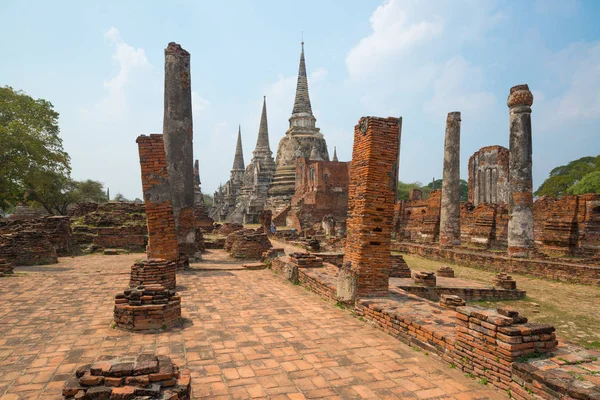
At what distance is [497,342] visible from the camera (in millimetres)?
3385

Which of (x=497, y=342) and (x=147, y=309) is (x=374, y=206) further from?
(x=147, y=309)

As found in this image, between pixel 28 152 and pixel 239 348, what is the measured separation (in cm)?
1791

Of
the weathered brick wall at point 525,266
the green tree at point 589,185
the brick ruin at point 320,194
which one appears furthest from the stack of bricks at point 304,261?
the green tree at point 589,185

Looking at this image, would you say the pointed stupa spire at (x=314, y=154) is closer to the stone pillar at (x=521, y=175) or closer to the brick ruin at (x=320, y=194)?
the brick ruin at (x=320, y=194)

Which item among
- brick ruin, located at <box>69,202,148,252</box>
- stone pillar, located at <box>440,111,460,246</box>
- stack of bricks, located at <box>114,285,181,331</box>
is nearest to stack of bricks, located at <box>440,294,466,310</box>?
stack of bricks, located at <box>114,285,181,331</box>

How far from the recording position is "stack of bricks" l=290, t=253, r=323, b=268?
8.18 m

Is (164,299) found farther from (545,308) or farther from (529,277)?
(529,277)

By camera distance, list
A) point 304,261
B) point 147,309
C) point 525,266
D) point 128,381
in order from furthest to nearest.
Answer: point 525,266 < point 304,261 < point 147,309 < point 128,381

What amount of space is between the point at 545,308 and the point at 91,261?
35.8 ft

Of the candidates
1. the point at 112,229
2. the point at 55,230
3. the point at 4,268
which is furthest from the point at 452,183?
the point at 4,268

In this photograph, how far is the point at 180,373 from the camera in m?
2.96

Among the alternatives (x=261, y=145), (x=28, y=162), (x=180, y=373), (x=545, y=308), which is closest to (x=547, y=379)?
(x=180, y=373)

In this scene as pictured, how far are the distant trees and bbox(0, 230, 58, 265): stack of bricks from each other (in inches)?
327

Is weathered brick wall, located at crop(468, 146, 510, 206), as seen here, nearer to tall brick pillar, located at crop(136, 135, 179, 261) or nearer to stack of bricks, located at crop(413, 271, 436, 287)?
stack of bricks, located at crop(413, 271, 436, 287)
